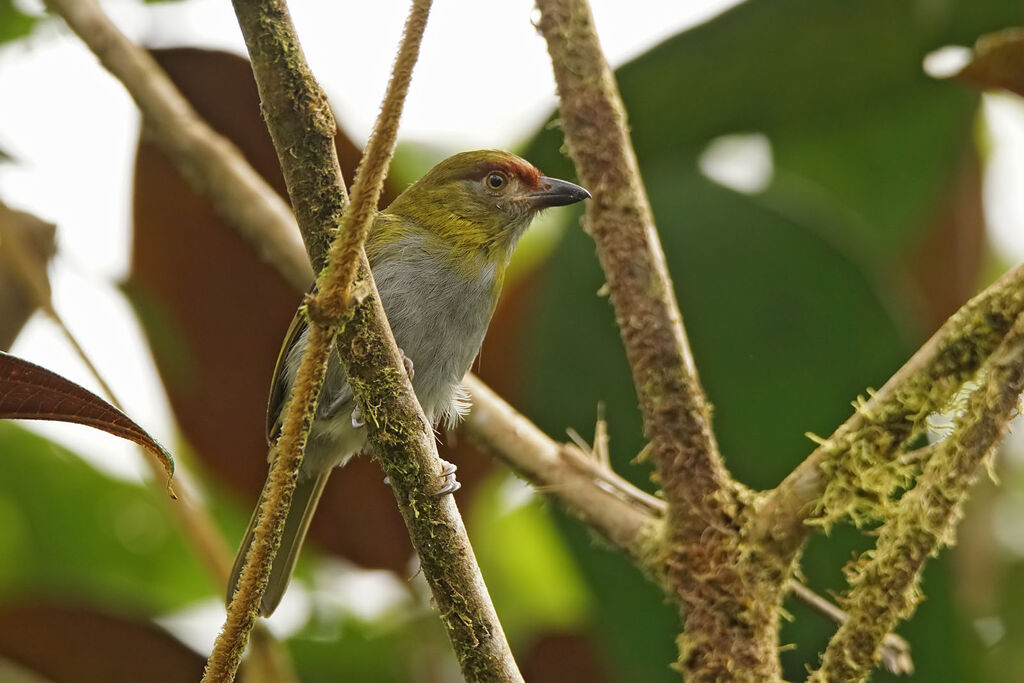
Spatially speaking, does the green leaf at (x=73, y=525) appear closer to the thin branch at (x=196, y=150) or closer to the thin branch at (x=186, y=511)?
the thin branch at (x=186, y=511)

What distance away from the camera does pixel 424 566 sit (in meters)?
1.67

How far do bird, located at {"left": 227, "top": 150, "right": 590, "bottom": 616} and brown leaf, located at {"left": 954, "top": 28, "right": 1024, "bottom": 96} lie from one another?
1170 millimetres

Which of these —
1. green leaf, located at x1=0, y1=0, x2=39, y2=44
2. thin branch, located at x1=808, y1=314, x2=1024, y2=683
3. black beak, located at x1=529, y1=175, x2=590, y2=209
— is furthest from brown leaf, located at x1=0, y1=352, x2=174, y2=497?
green leaf, located at x1=0, y1=0, x2=39, y2=44

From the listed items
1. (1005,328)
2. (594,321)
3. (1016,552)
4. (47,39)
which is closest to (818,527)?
(1005,328)

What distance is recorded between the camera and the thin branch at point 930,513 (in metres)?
1.67

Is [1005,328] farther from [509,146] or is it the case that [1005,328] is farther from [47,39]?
[47,39]

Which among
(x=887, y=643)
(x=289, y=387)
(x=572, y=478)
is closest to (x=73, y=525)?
(x=289, y=387)

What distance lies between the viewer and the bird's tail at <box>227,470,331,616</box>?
270cm

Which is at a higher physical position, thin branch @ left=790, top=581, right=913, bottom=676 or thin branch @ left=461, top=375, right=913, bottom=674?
thin branch @ left=461, top=375, right=913, bottom=674

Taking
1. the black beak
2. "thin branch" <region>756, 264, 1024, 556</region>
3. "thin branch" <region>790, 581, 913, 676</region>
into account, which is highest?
the black beak

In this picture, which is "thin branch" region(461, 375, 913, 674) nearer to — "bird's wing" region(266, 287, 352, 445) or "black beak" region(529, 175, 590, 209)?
"bird's wing" region(266, 287, 352, 445)

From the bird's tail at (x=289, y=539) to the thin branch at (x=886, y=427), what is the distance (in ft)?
3.92

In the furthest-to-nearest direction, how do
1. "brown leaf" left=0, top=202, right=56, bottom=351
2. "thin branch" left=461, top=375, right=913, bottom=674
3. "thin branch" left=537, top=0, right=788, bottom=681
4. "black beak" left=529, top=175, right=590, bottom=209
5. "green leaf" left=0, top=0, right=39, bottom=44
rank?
"green leaf" left=0, top=0, right=39, bottom=44, "black beak" left=529, top=175, right=590, bottom=209, "brown leaf" left=0, top=202, right=56, bottom=351, "thin branch" left=461, top=375, right=913, bottom=674, "thin branch" left=537, top=0, right=788, bottom=681

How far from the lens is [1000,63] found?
1.83 meters
